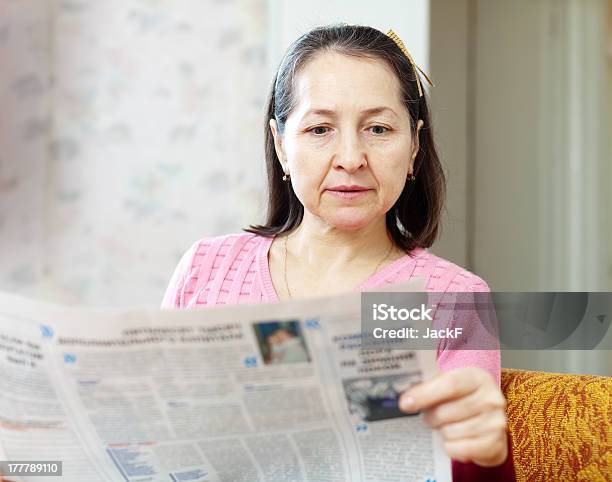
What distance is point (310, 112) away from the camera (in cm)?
126

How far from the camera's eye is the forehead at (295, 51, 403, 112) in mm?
1237

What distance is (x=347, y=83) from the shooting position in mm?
1243

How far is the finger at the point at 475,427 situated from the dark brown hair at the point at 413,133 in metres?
0.60

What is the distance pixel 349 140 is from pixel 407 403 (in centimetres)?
53

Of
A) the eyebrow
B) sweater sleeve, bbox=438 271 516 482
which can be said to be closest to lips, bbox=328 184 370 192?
the eyebrow

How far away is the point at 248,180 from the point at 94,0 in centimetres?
88

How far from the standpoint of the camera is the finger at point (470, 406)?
817 mm

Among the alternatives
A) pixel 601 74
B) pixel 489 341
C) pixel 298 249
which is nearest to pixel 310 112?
pixel 298 249

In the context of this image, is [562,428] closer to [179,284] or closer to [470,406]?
[470,406]

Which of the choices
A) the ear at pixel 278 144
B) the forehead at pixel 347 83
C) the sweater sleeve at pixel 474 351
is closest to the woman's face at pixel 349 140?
the forehead at pixel 347 83

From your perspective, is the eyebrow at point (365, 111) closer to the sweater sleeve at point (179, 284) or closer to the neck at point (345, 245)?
the neck at point (345, 245)

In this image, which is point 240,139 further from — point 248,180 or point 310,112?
point 310,112
